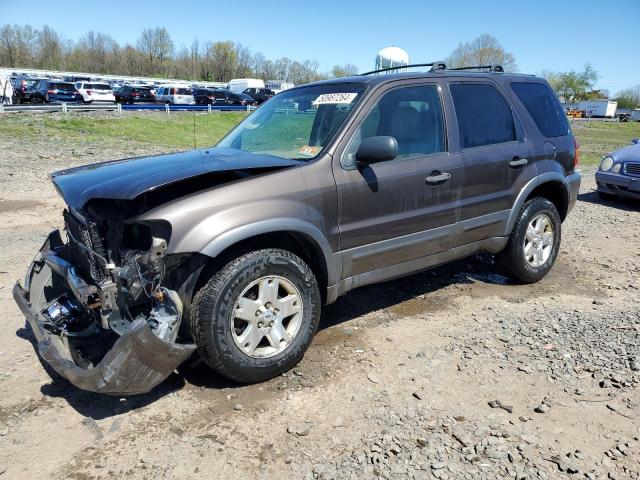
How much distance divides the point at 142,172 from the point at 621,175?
8.81 meters

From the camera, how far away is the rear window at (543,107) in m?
4.92

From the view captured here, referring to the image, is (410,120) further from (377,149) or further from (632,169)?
(632,169)

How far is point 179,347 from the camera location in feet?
9.07

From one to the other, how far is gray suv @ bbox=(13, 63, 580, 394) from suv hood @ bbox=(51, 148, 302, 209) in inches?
0.7

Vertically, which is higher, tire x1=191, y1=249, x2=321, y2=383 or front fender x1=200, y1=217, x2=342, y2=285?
front fender x1=200, y1=217, x2=342, y2=285

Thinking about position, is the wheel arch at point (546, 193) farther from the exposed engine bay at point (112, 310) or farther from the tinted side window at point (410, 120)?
the exposed engine bay at point (112, 310)

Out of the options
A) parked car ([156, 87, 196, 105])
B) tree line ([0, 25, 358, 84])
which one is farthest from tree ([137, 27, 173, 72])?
parked car ([156, 87, 196, 105])

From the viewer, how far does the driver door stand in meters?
3.58

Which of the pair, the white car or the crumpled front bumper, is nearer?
the crumpled front bumper

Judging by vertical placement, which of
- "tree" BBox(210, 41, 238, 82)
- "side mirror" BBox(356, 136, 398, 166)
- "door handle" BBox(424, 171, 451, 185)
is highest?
"tree" BBox(210, 41, 238, 82)

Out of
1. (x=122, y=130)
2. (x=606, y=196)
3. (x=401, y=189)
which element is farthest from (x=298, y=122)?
(x=122, y=130)

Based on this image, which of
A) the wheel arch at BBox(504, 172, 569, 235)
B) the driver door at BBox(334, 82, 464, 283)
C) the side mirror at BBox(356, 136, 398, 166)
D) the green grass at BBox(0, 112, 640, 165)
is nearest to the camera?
the side mirror at BBox(356, 136, 398, 166)

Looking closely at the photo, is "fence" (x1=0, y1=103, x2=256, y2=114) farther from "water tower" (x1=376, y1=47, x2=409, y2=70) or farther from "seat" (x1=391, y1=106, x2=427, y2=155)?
"seat" (x1=391, y1=106, x2=427, y2=155)

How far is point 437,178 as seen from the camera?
3.98m
